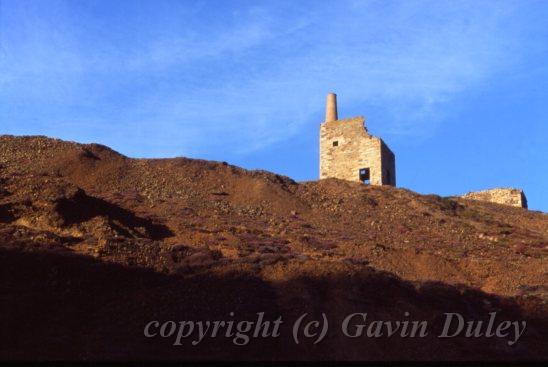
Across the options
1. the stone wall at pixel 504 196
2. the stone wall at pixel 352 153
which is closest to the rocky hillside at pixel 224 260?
the stone wall at pixel 352 153

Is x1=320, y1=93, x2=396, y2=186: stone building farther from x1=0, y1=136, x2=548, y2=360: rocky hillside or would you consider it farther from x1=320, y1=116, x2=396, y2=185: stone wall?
x1=0, y1=136, x2=548, y2=360: rocky hillside

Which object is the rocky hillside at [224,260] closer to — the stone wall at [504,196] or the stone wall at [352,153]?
the stone wall at [352,153]

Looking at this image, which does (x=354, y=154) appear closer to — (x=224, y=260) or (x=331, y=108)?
(x=331, y=108)

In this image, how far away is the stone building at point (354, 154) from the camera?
34.2 metres

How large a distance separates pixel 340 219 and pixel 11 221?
13.4 meters

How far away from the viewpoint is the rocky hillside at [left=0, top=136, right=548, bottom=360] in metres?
12.8

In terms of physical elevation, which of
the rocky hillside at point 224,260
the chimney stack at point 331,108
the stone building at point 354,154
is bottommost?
the rocky hillside at point 224,260

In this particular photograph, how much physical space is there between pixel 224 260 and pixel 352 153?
19.7 metres

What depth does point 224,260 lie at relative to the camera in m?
16.5

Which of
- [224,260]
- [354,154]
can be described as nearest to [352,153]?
[354,154]

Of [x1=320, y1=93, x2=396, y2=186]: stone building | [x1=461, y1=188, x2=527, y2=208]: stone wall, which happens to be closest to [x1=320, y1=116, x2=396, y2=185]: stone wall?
[x1=320, y1=93, x2=396, y2=186]: stone building

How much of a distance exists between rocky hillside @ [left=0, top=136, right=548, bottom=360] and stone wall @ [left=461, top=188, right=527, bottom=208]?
7.93 meters

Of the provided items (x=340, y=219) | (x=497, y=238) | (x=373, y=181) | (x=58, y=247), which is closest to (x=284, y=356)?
(x=58, y=247)

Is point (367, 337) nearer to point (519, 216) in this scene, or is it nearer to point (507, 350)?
point (507, 350)
